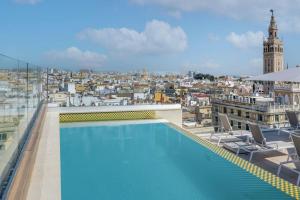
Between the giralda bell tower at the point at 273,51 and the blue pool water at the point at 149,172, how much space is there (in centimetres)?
6856

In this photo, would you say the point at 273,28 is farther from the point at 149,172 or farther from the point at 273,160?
the point at 149,172

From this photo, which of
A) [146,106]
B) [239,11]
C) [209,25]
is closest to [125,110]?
[146,106]

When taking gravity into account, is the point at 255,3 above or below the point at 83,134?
above

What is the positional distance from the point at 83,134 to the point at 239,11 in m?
13.5

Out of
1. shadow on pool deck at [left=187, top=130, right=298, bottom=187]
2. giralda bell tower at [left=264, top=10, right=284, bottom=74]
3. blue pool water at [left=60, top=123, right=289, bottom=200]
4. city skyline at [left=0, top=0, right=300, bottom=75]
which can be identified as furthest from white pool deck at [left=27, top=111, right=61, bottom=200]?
giralda bell tower at [left=264, top=10, right=284, bottom=74]

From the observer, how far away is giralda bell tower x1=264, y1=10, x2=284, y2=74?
70.8 metres

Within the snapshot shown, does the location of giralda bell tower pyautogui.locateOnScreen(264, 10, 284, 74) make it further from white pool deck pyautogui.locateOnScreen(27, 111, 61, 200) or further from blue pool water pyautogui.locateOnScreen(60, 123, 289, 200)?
white pool deck pyautogui.locateOnScreen(27, 111, 61, 200)

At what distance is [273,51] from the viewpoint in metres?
74.2

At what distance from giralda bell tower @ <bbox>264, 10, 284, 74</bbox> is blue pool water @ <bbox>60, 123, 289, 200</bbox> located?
225 ft

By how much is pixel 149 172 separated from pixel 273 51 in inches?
2980

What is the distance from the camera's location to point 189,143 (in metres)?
6.34

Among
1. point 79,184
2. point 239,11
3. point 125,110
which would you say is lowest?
point 79,184

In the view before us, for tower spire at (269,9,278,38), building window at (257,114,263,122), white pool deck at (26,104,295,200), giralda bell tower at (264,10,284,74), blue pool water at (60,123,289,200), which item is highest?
tower spire at (269,9,278,38)

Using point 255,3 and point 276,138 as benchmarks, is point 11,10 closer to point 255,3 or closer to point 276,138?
point 255,3
